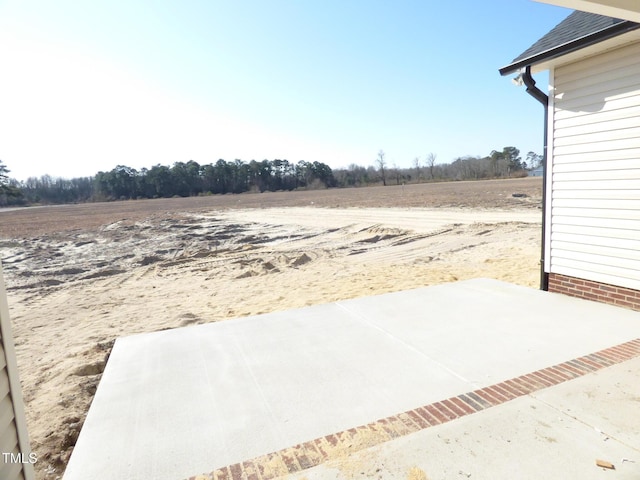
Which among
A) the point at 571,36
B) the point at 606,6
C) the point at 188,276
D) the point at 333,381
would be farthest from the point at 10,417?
the point at 188,276

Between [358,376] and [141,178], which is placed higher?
[141,178]

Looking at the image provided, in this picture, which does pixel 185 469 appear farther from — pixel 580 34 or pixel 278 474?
pixel 580 34

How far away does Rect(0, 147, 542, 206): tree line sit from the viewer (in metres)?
65.4

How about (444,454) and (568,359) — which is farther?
(568,359)

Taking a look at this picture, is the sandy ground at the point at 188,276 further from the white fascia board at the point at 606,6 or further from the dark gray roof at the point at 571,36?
the white fascia board at the point at 606,6

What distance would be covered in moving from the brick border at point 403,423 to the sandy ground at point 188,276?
4.53 feet

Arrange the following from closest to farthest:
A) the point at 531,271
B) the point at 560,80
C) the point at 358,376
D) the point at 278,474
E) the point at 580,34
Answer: the point at 278,474 → the point at 358,376 → the point at 580,34 → the point at 560,80 → the point at 531,271

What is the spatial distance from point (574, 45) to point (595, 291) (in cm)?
264

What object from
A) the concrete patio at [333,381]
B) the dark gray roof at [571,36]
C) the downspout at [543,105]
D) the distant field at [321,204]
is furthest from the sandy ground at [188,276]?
the distant field at [321,204]

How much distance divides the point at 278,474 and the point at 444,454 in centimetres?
87

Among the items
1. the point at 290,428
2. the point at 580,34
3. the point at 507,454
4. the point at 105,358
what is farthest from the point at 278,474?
the point at 580,34

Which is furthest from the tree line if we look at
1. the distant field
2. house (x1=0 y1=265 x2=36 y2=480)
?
house (x1=0 y1=265 x2=36 y2=480)

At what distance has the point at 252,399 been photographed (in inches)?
104

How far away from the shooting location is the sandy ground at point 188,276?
3805mm
